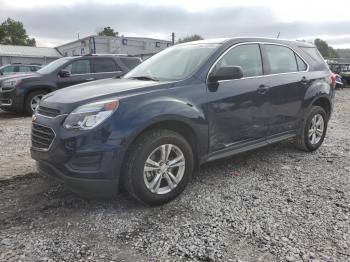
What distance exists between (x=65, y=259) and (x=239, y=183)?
7.58ft

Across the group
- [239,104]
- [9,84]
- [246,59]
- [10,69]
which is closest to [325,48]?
[10,69]

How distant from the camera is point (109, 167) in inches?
125

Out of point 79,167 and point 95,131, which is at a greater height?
point 95,131

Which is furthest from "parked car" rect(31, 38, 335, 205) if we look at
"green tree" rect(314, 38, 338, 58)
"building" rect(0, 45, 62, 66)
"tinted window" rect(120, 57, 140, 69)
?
"green tree" rect(314, 38, 338, 58)

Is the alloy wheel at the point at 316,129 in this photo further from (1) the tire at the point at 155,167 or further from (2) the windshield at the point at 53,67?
(2) the windshield at the point at 53,67

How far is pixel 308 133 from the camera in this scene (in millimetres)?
5461

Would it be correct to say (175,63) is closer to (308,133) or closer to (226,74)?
(226,74)

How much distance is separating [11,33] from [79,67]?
69286 mm

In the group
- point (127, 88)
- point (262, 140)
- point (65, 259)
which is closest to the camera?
point (65, 259)

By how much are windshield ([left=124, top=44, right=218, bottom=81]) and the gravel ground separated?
53.7 inches

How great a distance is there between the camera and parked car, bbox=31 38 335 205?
10.4ft

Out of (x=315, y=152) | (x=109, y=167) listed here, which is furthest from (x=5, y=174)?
(x=315, y=152)

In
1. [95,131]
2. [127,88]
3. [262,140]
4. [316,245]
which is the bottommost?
[316,245]

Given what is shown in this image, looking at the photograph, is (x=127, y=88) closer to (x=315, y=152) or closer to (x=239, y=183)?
(x=239, y=183)
